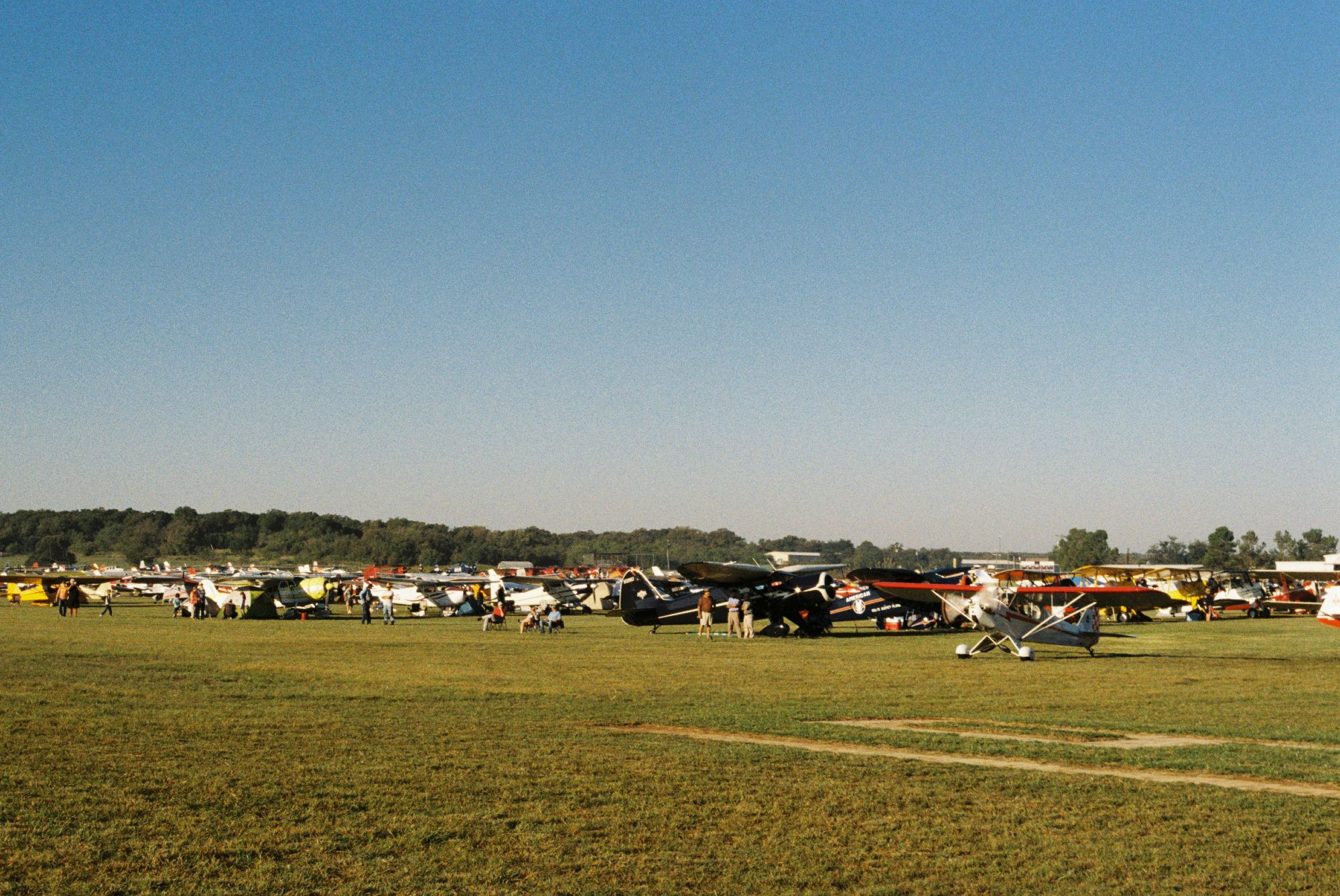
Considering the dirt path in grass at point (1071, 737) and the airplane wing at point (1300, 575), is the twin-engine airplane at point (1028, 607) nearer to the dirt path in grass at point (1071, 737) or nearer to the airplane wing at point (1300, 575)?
the dirt path in grass at point (1071, 737)

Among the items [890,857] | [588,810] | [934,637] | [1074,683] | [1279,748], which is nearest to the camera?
[890,857]

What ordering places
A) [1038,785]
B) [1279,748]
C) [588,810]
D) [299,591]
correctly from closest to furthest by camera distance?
[588,810] < [1038,785] < [1279,748] < [299,591]

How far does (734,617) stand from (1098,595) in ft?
36.8

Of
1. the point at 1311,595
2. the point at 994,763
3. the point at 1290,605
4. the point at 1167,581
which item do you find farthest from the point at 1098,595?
the point at 1311,595

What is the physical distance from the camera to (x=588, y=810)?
8.65m

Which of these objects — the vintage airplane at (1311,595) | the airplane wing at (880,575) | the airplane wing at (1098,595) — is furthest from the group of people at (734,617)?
the vintage airplane at (1311,595)

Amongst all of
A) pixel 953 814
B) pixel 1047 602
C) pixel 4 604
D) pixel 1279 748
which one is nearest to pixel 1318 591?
pixel 1047 602

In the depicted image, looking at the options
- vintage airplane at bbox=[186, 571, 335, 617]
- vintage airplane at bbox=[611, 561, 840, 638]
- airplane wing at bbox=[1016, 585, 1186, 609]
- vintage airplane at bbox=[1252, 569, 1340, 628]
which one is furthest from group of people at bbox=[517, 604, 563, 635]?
vintage airplane at bbox=[1252, 569, 1340, 628]

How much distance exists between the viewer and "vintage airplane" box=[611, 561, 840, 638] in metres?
36.4

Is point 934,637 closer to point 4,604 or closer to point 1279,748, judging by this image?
point 1279,748

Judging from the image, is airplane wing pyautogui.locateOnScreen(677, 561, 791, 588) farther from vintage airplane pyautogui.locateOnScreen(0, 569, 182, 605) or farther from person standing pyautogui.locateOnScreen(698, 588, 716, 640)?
vintage airplane pyautogui.locateOnScreen(0, 569, 182, 605)

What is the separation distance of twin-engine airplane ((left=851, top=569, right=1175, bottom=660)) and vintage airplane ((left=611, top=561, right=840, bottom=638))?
27.6ft

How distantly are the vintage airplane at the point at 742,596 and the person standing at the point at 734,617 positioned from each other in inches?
20.2

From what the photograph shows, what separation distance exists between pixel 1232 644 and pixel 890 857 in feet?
93.4
